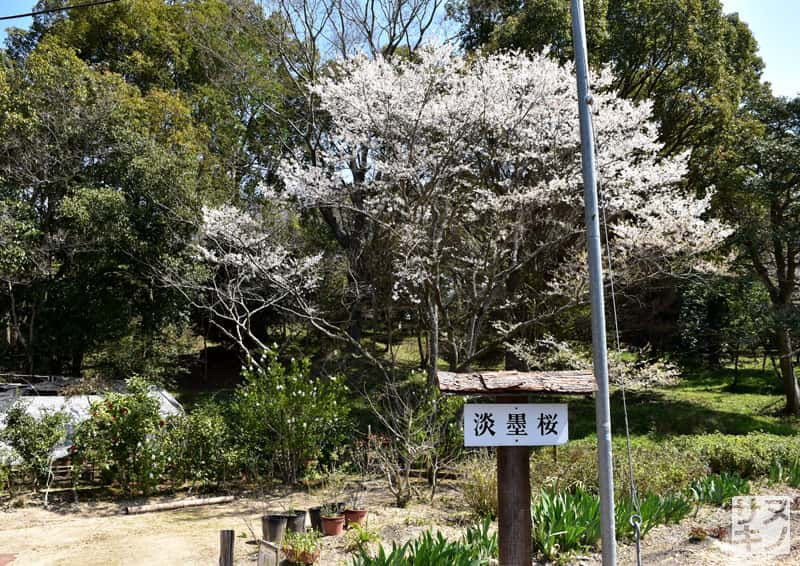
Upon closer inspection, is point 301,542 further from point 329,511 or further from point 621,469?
point 621,469

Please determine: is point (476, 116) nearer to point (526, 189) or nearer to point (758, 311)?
point (526, 189)

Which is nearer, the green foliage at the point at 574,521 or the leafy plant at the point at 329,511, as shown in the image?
the green foliage at the point at 574,521

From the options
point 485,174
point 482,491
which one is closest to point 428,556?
point 482,491

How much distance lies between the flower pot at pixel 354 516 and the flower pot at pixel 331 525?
185 mm

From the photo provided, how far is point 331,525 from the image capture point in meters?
6.01

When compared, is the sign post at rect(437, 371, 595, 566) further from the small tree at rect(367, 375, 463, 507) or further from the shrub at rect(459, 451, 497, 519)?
the small tree at rect(367, 375, 463, 507)

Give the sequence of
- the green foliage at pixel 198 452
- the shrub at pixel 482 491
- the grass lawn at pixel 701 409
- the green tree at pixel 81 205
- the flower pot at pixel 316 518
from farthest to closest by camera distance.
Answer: the grass lawn at pixel 701 409
the green tree at pixel 81 205
the green foliage at pixel 198 452
the shrub at pixel 482 491
the flower pot at pixel 316 518

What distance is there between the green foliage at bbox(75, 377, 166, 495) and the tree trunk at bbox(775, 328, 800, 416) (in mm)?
11793

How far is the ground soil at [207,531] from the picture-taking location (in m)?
5.52

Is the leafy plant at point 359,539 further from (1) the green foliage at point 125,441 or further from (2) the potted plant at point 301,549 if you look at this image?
(1) the green foliage at point 125,441

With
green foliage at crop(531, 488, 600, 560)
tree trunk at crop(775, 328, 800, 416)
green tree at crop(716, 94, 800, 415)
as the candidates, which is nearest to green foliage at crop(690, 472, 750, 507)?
green foliage at crop(531, 488, 600, 560)

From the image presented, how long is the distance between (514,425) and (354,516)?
2954 millimetres

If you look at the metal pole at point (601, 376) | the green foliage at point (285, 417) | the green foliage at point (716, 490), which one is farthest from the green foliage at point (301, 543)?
the green foliage at point (716, 490)

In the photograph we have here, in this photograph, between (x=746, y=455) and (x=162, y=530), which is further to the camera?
(x=746, y=455)
